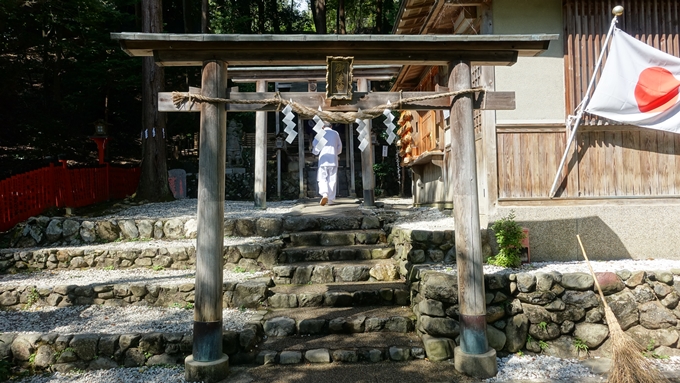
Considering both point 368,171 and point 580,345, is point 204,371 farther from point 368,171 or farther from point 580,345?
point 368,171

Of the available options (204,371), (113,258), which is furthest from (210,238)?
(113,258)

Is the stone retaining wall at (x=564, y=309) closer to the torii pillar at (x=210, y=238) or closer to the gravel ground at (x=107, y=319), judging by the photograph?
the torii pillar at (x=210, y=238)

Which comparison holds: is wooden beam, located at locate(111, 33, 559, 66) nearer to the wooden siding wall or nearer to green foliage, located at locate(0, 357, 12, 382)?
the wooden siding wall

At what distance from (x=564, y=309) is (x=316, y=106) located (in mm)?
4285

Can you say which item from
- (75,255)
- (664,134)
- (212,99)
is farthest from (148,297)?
(664,134)

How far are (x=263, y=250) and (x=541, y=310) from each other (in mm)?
4717

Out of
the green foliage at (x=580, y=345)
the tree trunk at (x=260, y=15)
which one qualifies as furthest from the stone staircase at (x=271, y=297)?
the tree trunk at (x=260, y=15)

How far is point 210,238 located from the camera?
5188 millimetres

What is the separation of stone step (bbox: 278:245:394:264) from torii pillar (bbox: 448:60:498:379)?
2744 millimetres

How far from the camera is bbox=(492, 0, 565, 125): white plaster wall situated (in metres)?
7.18

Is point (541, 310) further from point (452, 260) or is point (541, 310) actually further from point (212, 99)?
point (212, 99)

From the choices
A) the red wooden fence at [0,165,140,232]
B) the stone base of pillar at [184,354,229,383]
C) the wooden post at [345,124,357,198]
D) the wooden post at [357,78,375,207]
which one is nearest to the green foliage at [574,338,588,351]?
the stone base of pillar at [184,354,229,383]

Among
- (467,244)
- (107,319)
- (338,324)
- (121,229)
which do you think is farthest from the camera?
(121,229)

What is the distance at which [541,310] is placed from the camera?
229 inches
